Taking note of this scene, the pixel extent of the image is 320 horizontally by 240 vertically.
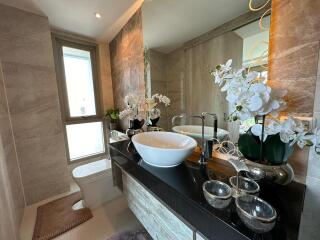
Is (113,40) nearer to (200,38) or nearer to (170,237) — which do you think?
(200,38)

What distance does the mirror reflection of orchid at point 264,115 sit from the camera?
2.18 ft

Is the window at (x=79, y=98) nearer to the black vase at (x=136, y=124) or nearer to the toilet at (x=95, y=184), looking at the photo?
the toilet at (x=95, y=184)

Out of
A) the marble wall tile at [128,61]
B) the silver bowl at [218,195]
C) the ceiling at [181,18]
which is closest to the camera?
the silver bowl at [218,195]

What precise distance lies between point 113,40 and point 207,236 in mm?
2944

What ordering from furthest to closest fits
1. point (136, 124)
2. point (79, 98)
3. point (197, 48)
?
point (79, 98)
point (136, 124)
point (197, 48)

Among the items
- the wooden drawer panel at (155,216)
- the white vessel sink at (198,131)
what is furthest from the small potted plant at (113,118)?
the white vessel sink at (198,131)

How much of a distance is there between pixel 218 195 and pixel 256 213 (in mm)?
161

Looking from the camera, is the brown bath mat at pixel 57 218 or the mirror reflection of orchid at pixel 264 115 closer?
the mirror reflection of orchid at pixel 264 115

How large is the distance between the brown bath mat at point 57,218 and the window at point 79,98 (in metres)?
0.79

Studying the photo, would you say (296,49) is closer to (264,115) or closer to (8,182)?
(264,115)

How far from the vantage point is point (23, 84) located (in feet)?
6.09

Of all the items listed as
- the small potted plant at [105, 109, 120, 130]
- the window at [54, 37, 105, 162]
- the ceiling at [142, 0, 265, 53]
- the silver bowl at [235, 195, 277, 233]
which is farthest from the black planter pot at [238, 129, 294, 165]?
the window at [54, 37, 105, 162]

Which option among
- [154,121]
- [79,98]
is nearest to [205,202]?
[154,121]

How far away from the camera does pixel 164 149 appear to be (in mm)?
940
